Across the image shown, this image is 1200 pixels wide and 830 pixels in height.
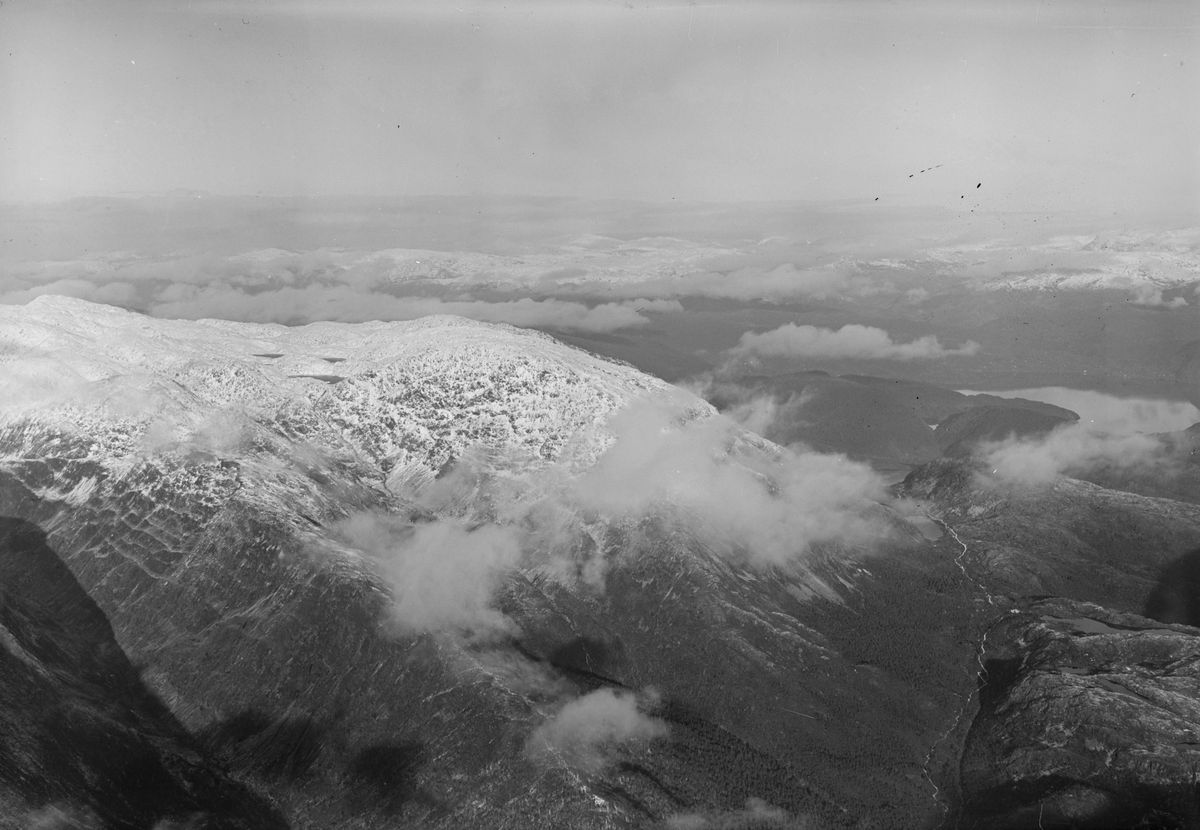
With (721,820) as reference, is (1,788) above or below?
above

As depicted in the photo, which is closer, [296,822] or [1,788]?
[1,788]

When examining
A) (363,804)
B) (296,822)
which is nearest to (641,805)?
(363,804)

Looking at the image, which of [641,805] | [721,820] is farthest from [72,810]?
[721,820]

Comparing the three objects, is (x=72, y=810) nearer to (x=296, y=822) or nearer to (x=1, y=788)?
(x=1, y=788)

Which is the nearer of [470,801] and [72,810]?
[72,810]

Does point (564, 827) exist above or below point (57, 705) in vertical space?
below

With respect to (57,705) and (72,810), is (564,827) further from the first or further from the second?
(57,705)

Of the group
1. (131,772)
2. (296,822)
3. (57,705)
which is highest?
(57,705)
